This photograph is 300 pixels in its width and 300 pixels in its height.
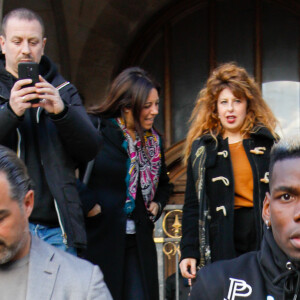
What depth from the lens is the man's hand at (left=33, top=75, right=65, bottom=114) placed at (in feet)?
11.5

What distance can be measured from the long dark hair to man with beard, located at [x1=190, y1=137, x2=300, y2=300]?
5.73ft

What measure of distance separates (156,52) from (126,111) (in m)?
Answer: 4.00

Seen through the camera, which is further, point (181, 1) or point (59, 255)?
point (181, 1)

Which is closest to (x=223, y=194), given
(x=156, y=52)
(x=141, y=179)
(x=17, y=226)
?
(x=141, y=179)

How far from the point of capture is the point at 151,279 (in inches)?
171

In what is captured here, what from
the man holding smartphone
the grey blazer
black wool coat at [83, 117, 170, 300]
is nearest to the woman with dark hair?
black wool coat at [83, 117, 170, 300]

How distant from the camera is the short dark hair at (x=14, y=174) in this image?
9.14 feet

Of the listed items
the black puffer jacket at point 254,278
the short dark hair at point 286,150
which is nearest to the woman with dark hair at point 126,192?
the black puffer jacket at point 254,278

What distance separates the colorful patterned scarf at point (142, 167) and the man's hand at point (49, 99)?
0.90 metres

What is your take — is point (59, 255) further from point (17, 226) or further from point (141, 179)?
point (141, 179)

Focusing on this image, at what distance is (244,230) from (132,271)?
74 cm

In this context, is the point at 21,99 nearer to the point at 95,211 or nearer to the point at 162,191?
the point at 95,211

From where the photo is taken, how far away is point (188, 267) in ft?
13.5

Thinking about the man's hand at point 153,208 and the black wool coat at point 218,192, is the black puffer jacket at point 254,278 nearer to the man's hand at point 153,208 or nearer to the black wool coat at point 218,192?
the black wool coat at point 218,192
